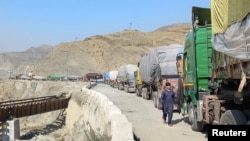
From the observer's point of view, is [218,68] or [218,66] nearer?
[218,66]

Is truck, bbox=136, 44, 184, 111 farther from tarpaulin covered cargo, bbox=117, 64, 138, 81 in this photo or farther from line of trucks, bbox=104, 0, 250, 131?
tarpaulin covered cargo, bbox=117, 64, 138, 81

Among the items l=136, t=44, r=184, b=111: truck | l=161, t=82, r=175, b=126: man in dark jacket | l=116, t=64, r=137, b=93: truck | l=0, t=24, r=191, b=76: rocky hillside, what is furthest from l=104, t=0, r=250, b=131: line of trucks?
l=0, t=24, r=191, b=76: rocky hillside

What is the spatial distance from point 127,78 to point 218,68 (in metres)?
36.9

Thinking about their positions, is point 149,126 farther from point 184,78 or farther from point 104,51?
point 104,51

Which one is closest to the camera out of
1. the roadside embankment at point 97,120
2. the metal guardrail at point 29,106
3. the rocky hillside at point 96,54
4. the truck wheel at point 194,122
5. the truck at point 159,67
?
the roadside embankment at point 97,120

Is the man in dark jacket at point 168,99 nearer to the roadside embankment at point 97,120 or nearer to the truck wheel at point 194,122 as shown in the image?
the truck wheel at point 194,122

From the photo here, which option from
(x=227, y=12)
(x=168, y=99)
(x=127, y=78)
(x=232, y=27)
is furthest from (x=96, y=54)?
(x=232, y=27)

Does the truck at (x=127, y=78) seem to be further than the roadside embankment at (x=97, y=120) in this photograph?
Yes

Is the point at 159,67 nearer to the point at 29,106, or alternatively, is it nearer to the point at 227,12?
the point at 29,106

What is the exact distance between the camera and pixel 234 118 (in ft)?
28.5

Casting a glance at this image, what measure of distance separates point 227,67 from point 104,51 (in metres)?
113

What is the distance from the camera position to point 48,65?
120 metres

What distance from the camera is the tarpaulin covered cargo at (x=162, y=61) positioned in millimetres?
25438

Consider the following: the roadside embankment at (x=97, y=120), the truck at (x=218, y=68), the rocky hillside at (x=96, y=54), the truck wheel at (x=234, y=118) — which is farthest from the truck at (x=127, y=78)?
the rocky hillside at (x=96, y=54)
